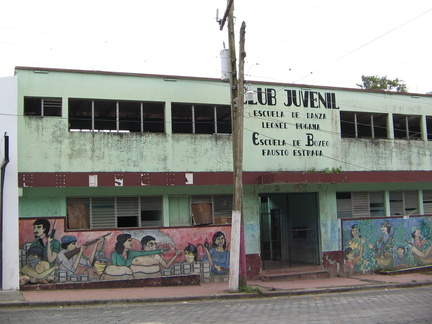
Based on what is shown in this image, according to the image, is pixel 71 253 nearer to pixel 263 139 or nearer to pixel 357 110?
pixel 263 139

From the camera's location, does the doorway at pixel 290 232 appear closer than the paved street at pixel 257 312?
No

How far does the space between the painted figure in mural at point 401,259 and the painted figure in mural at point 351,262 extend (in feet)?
5.24

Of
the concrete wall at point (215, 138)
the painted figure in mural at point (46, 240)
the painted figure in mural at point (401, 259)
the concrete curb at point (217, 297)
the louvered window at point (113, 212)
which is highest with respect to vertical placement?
the concrete wall at point (215, 138)

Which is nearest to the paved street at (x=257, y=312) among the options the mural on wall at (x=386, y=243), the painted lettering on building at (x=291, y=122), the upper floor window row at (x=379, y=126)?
the mural on wall at (x=386, y=243)

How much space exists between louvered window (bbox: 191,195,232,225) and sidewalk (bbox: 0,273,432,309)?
2.13m

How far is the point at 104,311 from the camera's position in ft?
37.2

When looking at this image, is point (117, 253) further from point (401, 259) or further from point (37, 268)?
point (401, 259)

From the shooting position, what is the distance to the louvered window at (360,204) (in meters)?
19.0

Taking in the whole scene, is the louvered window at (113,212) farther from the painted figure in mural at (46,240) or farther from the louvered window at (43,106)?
the louvered window at (43,106)

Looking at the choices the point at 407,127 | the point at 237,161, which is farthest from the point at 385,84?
the point at 237,161

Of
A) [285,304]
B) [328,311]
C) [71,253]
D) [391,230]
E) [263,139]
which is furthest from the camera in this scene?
[391,230]

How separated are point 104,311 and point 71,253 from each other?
3.76 meters

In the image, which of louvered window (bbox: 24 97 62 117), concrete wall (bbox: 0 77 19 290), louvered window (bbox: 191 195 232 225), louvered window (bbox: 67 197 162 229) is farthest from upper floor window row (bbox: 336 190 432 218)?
concrete wall (bbox: 0 77 19 290)

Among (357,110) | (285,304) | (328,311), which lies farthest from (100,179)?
(357,110)
